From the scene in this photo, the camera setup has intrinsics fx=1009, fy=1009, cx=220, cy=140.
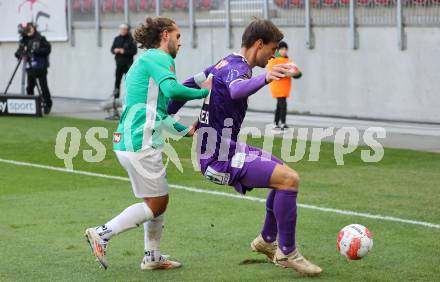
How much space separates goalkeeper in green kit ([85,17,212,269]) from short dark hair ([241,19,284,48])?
48cm

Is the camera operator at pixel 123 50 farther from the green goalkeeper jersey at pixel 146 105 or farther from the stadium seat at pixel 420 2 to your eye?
the green goalkeeper jersey at pixel 146 105

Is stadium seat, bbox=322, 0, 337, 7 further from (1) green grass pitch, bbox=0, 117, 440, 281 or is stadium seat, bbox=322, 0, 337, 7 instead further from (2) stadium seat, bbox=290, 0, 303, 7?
(1) green grass pitch, bbox=0, 117, 440, 281

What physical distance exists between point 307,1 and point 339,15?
0.97 metres

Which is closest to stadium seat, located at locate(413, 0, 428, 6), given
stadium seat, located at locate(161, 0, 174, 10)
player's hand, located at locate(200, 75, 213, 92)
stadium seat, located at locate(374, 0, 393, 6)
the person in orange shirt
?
stadium seat, located at locate(374, 0, 393, 6)

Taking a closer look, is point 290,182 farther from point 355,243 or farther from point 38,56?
point 38,56

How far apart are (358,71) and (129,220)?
14.5 metres

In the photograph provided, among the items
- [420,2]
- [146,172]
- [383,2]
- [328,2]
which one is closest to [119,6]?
[328,2]

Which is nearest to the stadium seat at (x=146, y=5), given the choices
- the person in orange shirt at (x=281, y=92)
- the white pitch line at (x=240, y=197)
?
the person in orange shirt at (x=281, y=92)

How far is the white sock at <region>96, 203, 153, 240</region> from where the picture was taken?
7945 mm

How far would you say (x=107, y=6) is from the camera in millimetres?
28922

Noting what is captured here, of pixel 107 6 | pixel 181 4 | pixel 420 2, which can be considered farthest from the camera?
pixel 107 6

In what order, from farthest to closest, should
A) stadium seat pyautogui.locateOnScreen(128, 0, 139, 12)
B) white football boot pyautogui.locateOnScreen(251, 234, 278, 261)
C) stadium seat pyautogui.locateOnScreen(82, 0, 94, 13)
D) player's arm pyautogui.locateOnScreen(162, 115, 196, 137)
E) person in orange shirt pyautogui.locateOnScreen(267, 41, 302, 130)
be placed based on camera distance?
stadium seat pyautogui.locateOnScreen(82, 0, 94, 13) → stadium seat pyautogui.locateOnScreen(128, 0, 139, 12) → person in orange shirt pyautogui.locateOnScreen(267, 41, 302, 130) → white football boot pyautogui.locateOnScreen(251, 234, 278, 261) → player's arm pyautogui.locateOnScreen(162, 115, 196, 137)

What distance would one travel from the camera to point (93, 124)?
21.2m

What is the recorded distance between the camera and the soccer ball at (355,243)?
805 centimetres
